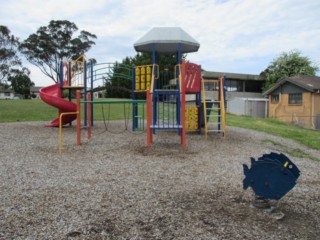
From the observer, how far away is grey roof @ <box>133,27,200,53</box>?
10011 mm

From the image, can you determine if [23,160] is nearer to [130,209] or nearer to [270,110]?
[130,209]

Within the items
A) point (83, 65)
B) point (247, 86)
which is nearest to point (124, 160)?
point (83, 65)

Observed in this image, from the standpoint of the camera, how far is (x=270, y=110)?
93.5ft

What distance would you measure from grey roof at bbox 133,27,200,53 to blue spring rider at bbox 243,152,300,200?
7.19m

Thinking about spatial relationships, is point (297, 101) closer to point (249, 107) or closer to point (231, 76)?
point (249, 107)

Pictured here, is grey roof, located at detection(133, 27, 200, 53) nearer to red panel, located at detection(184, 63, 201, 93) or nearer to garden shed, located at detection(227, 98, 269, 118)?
red panel, located at detection(184, 63, 201, 93)

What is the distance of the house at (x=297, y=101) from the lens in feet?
77.9

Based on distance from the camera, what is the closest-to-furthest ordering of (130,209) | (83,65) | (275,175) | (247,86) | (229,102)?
1. (275,175)
2. (130,209)
3. (83,65)
4. (229,102)
5. (247,86)

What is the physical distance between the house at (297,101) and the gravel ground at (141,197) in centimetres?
1857

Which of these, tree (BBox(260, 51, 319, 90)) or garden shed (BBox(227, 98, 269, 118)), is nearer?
garden shed (BBox(227, 98, 269, 118))

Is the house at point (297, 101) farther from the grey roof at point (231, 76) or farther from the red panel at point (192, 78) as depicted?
the red panel at point (192, 78)

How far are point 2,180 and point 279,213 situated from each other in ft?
13.0

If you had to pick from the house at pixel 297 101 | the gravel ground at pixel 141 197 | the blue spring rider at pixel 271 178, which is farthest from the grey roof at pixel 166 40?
the house at pixel 297 101

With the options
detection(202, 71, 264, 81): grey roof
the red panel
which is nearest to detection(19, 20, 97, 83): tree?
detection(202, 71, 264, 81): grey roof
